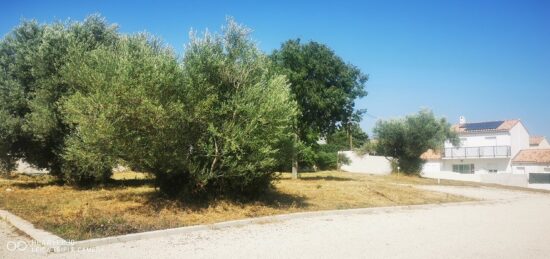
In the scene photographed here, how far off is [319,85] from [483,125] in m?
43.5

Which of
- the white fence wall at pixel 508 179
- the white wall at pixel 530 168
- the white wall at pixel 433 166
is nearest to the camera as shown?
the white fence wall at pixel 508 179

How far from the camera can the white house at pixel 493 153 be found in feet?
173

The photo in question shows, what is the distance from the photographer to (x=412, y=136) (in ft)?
130

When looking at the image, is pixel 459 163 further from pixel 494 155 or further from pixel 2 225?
pixel 2 225

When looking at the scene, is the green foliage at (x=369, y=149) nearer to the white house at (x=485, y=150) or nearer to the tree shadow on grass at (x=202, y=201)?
the white house at (x=485, y=150)

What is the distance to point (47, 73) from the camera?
739 inches

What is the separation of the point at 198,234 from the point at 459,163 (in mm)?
54626

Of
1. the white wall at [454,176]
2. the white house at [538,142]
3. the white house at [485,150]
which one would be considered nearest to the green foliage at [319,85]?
the white wall at [454,176]

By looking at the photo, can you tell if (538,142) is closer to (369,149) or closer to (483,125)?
(483,125)

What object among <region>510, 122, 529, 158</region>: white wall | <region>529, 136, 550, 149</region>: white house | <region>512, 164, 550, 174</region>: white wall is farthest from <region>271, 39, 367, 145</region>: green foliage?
<region>529, 136, 550, 149</region>: white house

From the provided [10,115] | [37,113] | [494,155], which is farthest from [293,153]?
[494,155]

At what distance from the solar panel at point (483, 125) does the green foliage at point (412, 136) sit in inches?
745

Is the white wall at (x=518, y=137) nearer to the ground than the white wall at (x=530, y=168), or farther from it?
farther from it

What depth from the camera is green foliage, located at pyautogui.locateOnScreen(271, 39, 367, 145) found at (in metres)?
26.1
